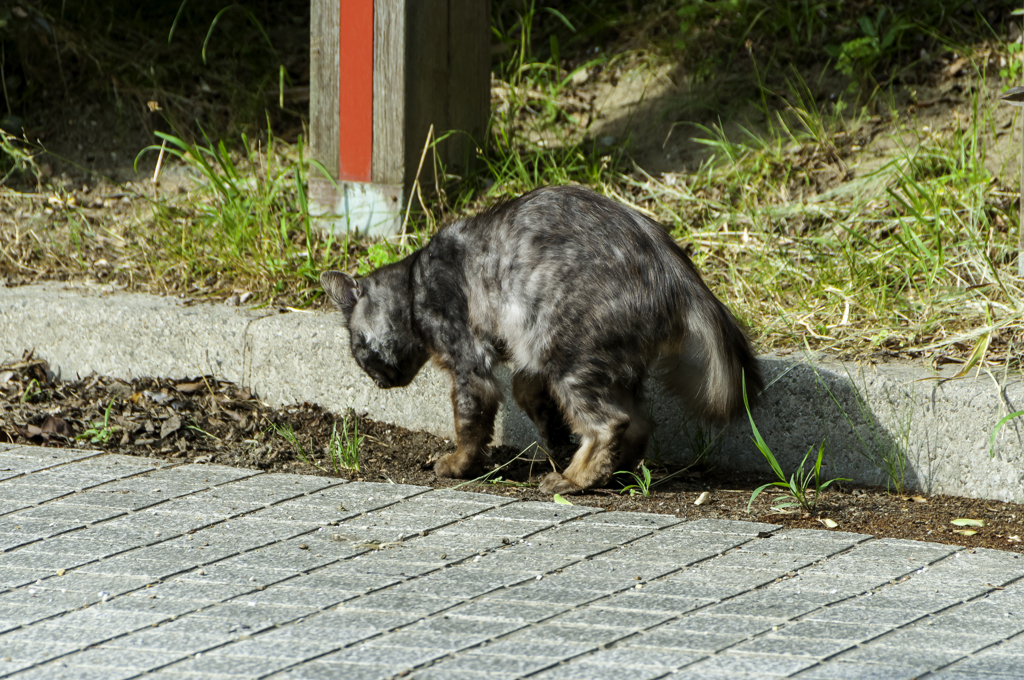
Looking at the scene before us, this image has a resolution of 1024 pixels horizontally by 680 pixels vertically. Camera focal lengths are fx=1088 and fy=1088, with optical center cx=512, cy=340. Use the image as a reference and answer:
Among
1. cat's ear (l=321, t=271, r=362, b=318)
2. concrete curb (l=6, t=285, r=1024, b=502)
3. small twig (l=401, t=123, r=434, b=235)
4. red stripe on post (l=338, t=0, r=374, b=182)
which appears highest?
red stripe on post (l=338, t=0, r=374, b=182)

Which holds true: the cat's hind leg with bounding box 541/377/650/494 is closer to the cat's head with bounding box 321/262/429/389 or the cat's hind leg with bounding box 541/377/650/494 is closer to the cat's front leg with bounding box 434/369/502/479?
the cat's front leg with bounding box 434/369/502/479

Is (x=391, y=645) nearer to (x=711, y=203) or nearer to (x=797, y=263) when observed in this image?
(x=797, y=263)

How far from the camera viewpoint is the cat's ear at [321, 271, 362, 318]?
15.5 feet

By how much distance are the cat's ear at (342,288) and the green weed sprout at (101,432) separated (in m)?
1.12

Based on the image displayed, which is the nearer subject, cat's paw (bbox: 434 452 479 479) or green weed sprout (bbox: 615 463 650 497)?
green weed sprout (bbox: 615 463 650 497)

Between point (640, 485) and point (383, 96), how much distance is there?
2678 millimetres

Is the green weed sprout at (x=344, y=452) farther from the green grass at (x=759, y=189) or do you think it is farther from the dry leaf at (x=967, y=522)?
the dry leaf at (x=967, y=522)

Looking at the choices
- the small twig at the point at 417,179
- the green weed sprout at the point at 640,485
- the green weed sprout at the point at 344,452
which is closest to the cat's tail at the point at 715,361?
the green weed sprout at the point at 640,485

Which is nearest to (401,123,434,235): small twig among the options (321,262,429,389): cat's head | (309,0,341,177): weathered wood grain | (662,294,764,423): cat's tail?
(309,0,341,177): weathered wood grain

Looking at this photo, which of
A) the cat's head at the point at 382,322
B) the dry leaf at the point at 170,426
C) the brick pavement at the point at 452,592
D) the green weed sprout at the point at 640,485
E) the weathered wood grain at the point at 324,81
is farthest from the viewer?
the weathered wood grain at the point at 324,81

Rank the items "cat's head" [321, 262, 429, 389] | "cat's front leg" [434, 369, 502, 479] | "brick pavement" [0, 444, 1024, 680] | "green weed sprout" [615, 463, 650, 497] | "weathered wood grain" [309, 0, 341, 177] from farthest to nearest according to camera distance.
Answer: "weathered wood grain" [309, 0, 341, 177], "cat's head" [321, 262, 429, 389], "cat's front leg" [434, 369, 502, 479], "green weed sprout" [615, 463, 650, 497], "brick pavement" [0, 444, 1024, 680]

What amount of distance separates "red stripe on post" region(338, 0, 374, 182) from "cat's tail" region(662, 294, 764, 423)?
7.84 feet

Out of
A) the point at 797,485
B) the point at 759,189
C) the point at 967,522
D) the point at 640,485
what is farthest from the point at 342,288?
the point at 967,522

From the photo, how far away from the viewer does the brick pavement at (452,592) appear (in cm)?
270
